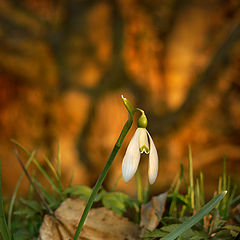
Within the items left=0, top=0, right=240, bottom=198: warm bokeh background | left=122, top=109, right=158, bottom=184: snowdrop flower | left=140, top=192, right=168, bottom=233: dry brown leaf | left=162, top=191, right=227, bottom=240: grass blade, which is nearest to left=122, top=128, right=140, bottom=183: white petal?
left=122, top=109, right=158, bottom=184: snowdrop flower

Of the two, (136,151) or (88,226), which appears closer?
(136,151)

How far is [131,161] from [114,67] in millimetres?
4877

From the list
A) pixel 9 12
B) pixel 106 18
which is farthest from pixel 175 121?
pixel 9 12

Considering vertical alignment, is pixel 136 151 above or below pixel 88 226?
above

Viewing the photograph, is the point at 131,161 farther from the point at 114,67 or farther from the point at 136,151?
the point at 114,67

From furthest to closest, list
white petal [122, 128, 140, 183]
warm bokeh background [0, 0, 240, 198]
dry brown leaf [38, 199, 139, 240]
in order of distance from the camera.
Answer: warm bokeh background [0, 0, 240, 198], dry brown leaf [38, 199, 139, 240], white petal [122, 128, 140, 183]

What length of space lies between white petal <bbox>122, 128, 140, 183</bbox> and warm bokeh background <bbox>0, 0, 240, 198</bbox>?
4.30m

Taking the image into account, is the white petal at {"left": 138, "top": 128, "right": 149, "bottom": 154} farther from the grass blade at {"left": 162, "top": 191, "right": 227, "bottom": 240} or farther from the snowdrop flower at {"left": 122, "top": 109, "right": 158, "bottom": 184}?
the grass blade at {"left": 162, "top": 191, "right": 227, "bottom": 240}

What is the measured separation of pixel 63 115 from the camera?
5.73m

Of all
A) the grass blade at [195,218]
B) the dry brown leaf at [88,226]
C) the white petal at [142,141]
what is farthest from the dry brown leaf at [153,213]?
the white petal at [142,141]

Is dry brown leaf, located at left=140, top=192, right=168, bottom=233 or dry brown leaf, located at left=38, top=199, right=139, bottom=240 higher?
dry brown leaf, located at left=140, top=192, right=168, bottom=233

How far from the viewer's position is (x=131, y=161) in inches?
31.6

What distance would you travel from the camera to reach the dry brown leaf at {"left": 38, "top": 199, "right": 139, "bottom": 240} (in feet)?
3.59

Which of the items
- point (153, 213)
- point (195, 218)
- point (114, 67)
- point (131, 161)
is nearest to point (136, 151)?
point (131, 161)
